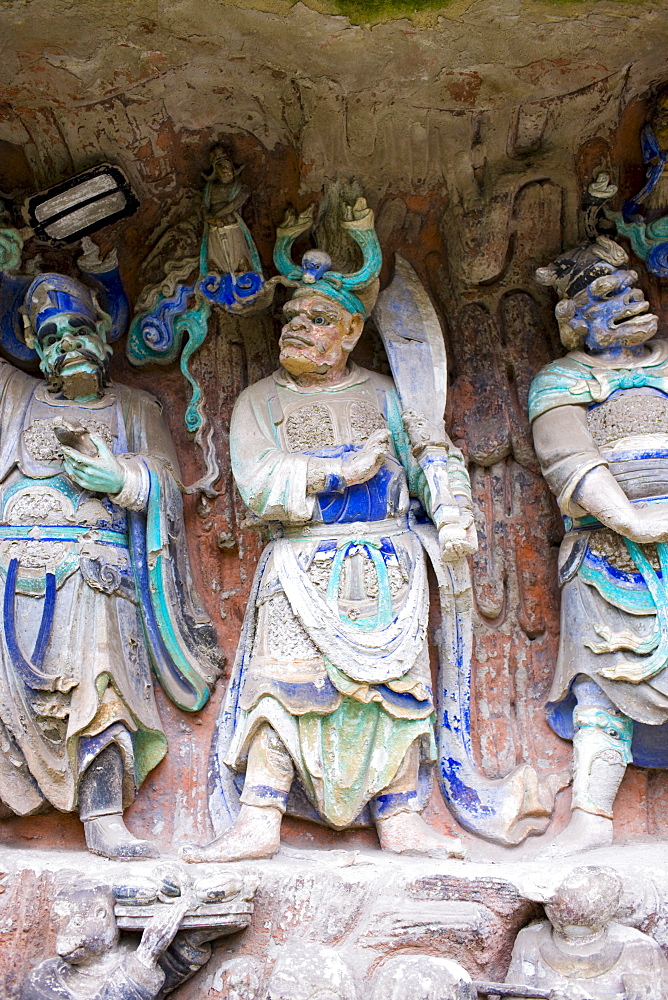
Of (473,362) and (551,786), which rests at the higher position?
(473,362)

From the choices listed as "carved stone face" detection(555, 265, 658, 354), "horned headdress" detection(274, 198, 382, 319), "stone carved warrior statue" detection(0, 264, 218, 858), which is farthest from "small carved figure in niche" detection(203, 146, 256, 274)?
"carved stone face" detection(555, 265, 658, 354)

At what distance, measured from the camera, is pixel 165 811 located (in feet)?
15.5

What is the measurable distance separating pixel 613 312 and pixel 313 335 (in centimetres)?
131

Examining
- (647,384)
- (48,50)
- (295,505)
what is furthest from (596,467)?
(48,50)

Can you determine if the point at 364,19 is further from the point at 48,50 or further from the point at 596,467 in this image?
the point at 596,467

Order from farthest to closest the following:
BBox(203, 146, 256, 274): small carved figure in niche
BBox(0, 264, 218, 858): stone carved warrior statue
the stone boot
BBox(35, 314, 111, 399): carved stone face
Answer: BBox(203, 146, 256, 274): small carved figure in niche → BBox(35, 314, 111, 399): carved stone face → BBox(0, 264, 218, 858): stone carved warrior statue → the stone boot

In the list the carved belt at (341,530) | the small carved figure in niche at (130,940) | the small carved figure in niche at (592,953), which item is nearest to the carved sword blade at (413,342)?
the carved belt at (341,530)

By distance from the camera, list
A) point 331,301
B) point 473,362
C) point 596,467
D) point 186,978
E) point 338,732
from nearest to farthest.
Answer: point 186,978 < point 338,732 < point 596,467 < point 331,301 < point 473,362

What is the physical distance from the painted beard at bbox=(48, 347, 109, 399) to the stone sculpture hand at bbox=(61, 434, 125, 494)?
0.36 m

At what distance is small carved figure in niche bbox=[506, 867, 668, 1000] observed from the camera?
3779mm

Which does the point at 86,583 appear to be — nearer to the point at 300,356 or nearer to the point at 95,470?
the point at 95,470

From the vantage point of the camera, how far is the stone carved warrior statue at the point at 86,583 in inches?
175

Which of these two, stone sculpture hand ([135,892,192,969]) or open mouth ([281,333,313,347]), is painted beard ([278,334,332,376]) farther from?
stone sculpture hand ([135,892,192,969])

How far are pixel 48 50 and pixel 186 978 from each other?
361cm
